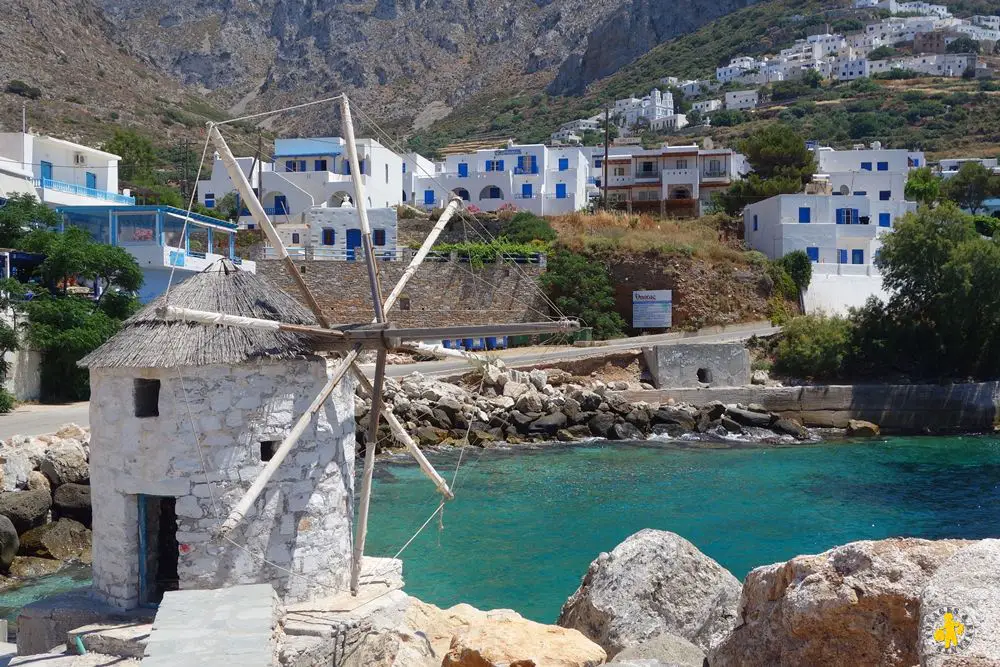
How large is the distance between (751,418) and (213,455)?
26.9 m

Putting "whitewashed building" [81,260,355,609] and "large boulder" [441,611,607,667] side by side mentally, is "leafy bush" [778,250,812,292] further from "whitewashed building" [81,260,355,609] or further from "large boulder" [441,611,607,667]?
"large boulder" [441,611,607,667]

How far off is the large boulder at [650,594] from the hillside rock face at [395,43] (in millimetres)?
126421

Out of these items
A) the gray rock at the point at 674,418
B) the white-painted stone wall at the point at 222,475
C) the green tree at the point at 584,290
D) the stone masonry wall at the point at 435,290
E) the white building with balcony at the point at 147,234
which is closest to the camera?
the white-painted stone wall at the point at 222,475

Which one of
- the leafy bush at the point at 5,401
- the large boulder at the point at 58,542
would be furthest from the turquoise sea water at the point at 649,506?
the leafy bush at the point at 5,401

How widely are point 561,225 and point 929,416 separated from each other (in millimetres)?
21176

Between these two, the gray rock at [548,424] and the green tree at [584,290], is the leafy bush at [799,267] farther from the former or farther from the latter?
the gray rock at [548,424]

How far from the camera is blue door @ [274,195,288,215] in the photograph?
54.3 metres

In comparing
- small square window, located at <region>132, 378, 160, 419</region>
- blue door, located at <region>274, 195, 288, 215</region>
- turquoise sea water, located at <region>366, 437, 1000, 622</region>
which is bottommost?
turquoise sea water, located at <region>366, 437, 1000, 622</region>

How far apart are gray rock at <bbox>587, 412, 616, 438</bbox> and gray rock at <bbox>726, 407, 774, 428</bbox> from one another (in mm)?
4556

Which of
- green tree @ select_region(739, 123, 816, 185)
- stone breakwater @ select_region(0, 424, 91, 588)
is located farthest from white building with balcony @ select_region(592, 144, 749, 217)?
stone breakwater @ select_region(0, 424, 91, 588)

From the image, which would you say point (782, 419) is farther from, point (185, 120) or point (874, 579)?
point (185, 120)

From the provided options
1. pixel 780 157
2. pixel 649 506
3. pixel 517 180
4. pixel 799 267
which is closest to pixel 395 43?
pixel 517 180

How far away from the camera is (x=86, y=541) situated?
18688mm

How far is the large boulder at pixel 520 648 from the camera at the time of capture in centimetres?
853
